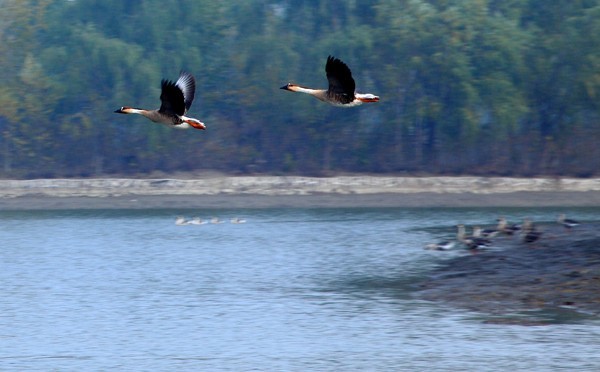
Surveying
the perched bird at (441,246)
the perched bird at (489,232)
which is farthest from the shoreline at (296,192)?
the perched bird at (441,246)

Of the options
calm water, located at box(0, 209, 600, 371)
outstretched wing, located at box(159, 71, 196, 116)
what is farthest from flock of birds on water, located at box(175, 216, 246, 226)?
outstretched wing, located at box(159, 71, 196, 116)

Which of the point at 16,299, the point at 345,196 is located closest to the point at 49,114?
the point at 345,196

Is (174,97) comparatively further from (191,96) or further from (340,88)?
(340,88)

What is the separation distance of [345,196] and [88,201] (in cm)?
1479

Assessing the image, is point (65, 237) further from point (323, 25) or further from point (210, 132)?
point (323, 25)

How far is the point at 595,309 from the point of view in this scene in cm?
2891

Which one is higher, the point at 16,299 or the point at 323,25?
the point at 323,25

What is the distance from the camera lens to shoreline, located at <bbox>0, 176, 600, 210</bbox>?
62.8m

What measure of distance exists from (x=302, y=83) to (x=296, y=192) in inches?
410

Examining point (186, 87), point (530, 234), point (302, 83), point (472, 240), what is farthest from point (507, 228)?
point (302, 83)

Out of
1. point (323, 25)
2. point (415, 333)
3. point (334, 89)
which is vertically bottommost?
point (415, 333)

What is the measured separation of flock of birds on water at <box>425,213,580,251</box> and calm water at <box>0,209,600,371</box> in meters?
1.06

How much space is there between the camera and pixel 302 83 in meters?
74.2

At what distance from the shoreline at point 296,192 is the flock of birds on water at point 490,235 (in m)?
14.8
